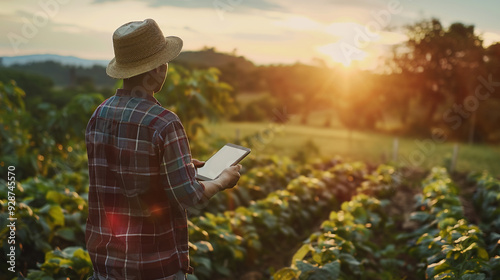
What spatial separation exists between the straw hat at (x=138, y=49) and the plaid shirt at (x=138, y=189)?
11 cm

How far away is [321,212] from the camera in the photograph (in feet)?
21.0

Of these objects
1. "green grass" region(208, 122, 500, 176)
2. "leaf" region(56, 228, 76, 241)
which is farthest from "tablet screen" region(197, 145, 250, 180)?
"green grass" region(208, 122, 500, 176)

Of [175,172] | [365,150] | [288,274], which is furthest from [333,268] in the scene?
[365,150]

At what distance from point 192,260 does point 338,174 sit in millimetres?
4933

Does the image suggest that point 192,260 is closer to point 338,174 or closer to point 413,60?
point 338,174

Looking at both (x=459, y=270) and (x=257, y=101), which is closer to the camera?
(x=459, y=270)

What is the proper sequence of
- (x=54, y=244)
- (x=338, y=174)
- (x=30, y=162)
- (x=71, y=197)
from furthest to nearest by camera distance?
(x=338, y=174) → (x=30, y=162) → (x=71, y=197) → (x=54, y=244)

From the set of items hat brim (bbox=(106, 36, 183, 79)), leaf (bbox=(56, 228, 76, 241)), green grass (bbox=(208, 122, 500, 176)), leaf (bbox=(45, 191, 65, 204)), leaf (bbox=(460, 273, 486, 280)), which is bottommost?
green grass (bbox=(208, 122, 500, 176))

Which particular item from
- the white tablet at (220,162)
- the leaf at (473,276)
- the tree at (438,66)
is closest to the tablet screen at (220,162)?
the white tablet at (220,162)

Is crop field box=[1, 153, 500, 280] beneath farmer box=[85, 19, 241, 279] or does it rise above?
beneath

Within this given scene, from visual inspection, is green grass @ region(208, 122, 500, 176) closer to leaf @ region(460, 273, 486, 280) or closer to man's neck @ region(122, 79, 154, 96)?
Answer: leaf @ region(460, 273, 486, 280)

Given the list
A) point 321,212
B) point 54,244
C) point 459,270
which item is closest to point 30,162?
point 54,244

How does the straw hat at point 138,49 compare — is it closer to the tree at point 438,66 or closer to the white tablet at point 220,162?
the white tablet at point 220,162

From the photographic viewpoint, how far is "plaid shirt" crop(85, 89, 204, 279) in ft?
5.93
